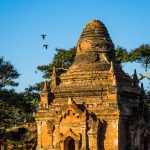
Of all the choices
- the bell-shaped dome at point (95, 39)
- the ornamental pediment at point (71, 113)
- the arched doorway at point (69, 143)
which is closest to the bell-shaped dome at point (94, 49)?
the bell-shaped dome at point (95, 39)

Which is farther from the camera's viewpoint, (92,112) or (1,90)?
(1,90)

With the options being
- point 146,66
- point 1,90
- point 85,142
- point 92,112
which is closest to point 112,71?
point 92,112

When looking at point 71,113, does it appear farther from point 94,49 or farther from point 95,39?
point 95,39

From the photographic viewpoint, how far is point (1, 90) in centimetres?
2650

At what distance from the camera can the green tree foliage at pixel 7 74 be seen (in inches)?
1055

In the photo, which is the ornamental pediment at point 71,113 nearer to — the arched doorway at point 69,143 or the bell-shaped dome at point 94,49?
the arched doorway at point 69,143

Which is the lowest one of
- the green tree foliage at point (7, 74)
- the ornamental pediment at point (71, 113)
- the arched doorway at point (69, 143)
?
the arched doorway at point (69, 143)

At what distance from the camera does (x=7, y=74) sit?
1062 inches

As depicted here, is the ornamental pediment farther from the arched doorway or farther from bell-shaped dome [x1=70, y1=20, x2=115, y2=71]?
bell-shaped dome [x1=70, y1=20, x2=115, y2=71]

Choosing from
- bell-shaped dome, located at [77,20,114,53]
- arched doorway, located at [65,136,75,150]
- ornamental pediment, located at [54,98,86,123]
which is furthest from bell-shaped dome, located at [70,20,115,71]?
arched doorway, located at [65,136,75,150]

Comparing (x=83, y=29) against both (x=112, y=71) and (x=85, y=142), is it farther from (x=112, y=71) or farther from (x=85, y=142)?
(x=85, y=142)

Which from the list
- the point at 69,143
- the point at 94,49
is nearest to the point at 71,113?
the point at 69,143

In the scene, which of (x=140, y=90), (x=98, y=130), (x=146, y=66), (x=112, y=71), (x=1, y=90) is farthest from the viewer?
(x=146, y=66)

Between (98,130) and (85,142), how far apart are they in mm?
841
